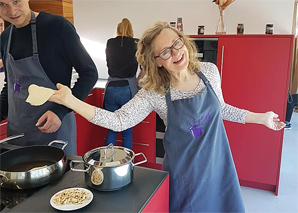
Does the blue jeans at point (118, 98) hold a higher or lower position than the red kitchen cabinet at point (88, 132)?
higher

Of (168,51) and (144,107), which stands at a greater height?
(168,51)

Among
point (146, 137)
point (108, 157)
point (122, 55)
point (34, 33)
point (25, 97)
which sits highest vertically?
point (34, 33)

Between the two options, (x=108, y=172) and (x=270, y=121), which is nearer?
(x=108, y=172)

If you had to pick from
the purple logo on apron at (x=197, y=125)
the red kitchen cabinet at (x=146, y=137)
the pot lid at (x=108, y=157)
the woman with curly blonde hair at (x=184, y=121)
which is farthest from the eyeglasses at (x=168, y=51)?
the red kitchen cabinet at (x=146, y=137)

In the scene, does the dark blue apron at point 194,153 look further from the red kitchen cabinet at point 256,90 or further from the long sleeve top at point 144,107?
the red kitchen cabinet at point 256,90

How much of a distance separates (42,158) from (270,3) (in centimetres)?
240

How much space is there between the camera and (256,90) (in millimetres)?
2303

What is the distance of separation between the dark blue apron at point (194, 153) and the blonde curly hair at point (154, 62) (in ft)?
0.24

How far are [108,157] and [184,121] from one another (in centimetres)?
39

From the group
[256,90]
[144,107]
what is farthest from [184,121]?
[256,90]

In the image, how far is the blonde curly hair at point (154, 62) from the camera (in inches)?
47.1

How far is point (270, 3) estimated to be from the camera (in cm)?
257

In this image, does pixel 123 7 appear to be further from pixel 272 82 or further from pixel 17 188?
pixel 17 188

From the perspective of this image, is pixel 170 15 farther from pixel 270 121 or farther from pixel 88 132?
pixel 270 121
